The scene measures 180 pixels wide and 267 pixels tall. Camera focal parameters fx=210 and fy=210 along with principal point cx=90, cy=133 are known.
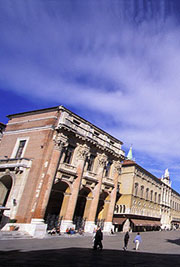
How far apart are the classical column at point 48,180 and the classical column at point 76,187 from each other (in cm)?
301

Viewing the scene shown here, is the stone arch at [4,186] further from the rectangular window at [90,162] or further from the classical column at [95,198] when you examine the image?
the classical column at [95,198]

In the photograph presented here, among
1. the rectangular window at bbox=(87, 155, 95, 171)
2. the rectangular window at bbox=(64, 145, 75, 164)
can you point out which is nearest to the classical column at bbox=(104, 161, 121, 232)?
the rectangular window at bbox=(87, 155, 95, 171)

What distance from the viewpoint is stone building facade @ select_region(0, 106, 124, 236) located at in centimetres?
2220

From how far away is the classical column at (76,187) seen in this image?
2422 cm

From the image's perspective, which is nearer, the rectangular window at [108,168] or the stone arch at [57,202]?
the stone arch at [57,202]

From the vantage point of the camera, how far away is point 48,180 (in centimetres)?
2255

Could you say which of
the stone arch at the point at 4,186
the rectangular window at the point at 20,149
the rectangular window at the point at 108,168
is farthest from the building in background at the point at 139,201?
the rectangular window at the point at 20,149

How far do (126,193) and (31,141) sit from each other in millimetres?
A: 24818

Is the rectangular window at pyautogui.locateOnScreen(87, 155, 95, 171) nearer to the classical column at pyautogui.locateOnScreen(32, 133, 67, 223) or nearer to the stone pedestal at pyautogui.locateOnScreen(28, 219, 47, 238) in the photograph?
the classical column at pyautogui.locateOnScreen(32, 133, 67, 223)

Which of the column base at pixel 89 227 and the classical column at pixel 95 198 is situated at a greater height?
the classical column at pixel 95 198

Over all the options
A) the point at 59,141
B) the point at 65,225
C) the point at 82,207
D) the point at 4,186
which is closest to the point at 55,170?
the point at 59,141

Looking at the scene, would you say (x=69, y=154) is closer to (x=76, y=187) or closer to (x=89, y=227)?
(x=76, y=187)

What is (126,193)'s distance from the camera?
42.7 m

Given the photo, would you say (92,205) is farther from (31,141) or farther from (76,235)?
(31,141)
